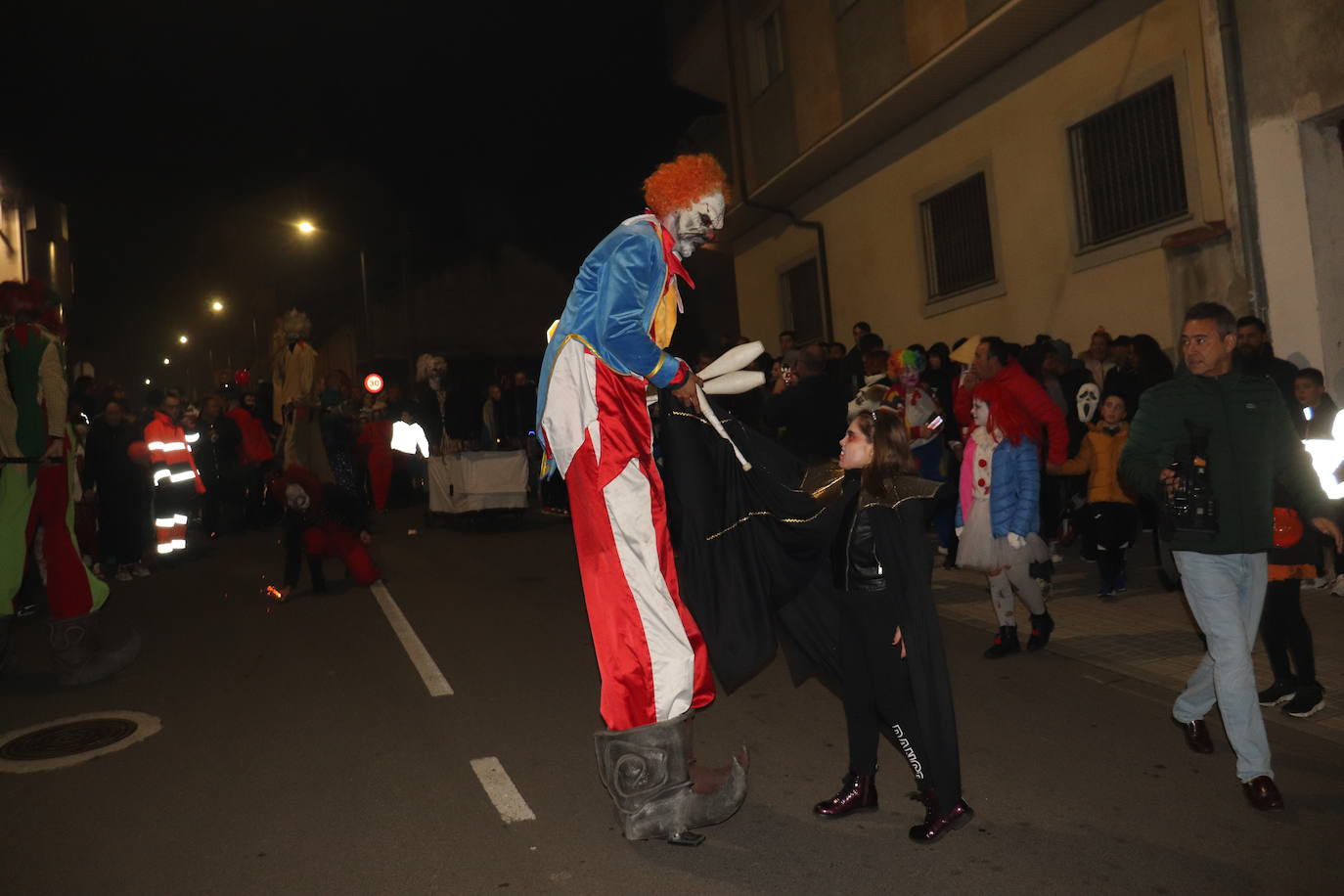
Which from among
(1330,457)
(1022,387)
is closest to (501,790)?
(1022,387)

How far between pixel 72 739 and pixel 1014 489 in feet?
17.8

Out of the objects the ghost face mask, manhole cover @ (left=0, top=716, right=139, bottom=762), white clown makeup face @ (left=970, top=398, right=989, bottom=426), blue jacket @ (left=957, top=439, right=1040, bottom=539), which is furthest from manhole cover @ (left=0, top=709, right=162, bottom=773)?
the ghost face mask

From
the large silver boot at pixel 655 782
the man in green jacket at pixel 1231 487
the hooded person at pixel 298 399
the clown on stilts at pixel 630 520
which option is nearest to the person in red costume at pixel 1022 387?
the man in green jacket at pixel 1231 487

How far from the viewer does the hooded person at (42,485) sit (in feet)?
22.4

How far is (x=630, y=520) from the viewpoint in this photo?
396 centimetres

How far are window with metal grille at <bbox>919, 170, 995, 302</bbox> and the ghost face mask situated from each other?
4.15 metres

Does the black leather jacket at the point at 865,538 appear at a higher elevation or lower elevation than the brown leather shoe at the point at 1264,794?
higher

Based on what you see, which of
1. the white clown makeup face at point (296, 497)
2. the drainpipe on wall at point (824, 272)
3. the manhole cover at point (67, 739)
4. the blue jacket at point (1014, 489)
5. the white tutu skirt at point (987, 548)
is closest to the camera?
the manhole cover at point (67, 739)

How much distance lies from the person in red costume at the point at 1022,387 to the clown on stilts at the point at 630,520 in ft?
11.6

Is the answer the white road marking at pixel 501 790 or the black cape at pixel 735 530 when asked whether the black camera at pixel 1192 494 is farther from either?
the white road marking at pixel 501 790

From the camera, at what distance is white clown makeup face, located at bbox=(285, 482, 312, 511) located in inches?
398

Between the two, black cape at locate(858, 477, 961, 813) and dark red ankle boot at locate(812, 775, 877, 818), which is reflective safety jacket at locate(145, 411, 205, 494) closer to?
dark red ankle boot at locate(812, 775, 877, 818)

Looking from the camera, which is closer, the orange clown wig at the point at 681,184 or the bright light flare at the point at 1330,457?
the orange clown wig at the point at 681,184

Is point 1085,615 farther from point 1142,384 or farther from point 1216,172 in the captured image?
point 1216,172
